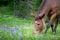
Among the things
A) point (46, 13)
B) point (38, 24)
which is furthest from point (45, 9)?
point (38, 24)

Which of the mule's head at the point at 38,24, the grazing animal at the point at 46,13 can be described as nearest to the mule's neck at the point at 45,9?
the grazing animal at the point at 46,13

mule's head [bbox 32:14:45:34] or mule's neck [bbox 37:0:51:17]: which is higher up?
mule's neck [bbox 37:0:51:17]

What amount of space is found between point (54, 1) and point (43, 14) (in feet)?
2.98

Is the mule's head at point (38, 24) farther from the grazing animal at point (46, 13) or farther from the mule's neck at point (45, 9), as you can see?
the mule's neck at point (45, 9)

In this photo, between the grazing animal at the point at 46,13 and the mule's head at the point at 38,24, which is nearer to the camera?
the mule's head at the point at 38,24


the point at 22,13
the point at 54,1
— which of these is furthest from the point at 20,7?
the point at 54,1

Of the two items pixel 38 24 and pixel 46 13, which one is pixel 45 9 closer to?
pixel 46 13

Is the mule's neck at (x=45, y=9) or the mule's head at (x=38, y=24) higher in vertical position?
the mule's neck at (x=45, y=9)

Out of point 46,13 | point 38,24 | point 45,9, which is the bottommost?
point 38,24

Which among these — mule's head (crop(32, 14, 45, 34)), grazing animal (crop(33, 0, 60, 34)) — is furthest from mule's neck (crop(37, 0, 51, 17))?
mule's head (crop(32, 14, 45, 34))

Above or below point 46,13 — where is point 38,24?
below

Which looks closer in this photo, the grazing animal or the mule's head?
the mule's head

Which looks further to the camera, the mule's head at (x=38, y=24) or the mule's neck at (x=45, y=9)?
the mule's neck at (x=45, y=9)

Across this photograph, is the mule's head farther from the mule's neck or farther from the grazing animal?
the mule's neck
